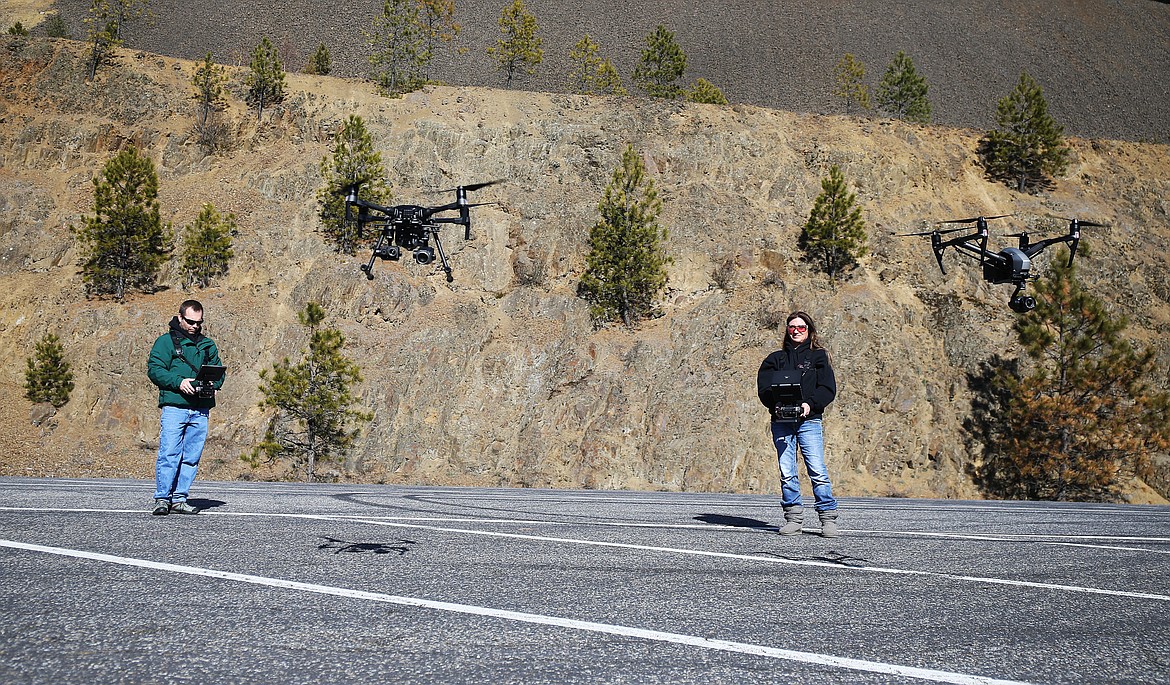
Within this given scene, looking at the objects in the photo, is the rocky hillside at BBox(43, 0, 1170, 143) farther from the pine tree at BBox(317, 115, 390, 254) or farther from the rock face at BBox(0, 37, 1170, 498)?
the pine tree at BBox(317, 115, 390, 254)

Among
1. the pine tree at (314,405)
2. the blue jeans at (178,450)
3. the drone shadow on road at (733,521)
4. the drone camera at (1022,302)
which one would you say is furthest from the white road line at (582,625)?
the pine tree at (314,405)

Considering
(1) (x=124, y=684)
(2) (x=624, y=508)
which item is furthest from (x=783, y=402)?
(1) (x=124, y=684)

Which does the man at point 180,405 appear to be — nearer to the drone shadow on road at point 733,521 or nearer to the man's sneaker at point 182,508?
the man's sneaker at point 182,508

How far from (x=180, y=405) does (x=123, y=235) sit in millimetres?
40209

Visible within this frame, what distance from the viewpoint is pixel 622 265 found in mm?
45000

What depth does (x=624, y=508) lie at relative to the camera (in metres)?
13.9

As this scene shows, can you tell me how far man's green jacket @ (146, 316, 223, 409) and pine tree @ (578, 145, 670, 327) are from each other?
115 feet

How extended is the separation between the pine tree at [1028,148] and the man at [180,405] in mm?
58424

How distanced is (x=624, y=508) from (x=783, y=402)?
16.5 ft

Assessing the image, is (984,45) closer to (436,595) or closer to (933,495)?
(933,495)

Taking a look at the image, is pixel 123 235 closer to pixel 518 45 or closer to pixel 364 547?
pixel 518 45

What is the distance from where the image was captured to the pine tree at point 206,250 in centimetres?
4519

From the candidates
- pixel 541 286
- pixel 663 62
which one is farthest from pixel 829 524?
pixel 663 62

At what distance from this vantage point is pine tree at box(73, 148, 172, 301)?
43.6 m
